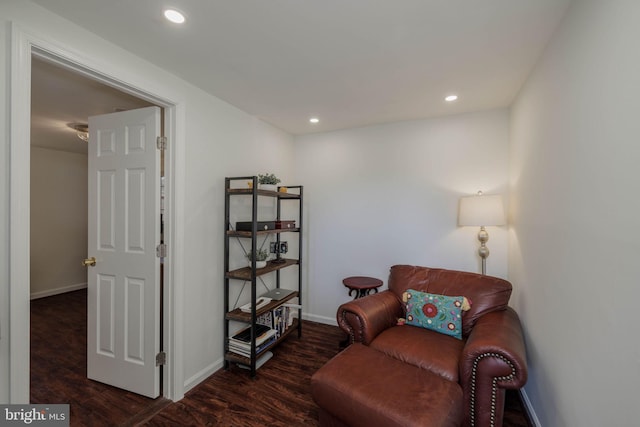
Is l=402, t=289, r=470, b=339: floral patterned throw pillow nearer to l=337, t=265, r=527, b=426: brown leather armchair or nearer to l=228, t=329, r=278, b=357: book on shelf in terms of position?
l=337, t=265, r=527, b=426: brown leather armchair

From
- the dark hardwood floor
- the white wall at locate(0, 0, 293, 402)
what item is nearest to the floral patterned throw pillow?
the dark hardwood floor

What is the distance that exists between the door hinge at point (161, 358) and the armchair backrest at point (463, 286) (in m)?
1.95

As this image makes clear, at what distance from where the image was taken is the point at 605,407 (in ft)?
3.27

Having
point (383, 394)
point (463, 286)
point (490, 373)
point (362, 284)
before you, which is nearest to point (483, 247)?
point (463, 286)

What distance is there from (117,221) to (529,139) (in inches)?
124

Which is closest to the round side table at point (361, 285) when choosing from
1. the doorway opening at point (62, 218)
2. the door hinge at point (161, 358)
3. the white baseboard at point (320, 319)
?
the white baseboard at point (320, 319)

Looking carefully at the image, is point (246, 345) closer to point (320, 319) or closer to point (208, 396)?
point (208, 396)

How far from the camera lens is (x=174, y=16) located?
1387 millimetres

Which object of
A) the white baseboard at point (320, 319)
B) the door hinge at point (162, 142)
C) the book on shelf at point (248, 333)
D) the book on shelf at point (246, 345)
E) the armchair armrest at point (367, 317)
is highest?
the door hinge at point (162, 142)

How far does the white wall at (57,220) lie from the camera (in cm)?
430

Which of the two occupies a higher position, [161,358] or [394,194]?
[394,194]

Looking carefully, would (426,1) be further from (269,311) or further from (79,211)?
(79,211)

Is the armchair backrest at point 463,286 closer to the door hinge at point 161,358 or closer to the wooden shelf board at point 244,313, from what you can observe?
the wooden shelf board at point 244,313

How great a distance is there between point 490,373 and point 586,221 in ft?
3.06
